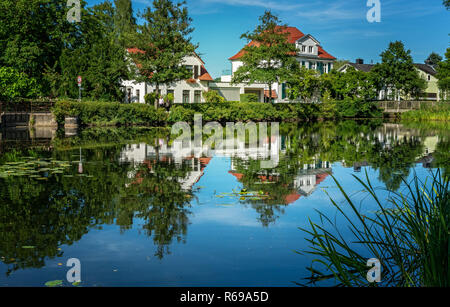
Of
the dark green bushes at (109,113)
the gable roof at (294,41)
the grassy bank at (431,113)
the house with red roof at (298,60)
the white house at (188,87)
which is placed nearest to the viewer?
the dark green bushes at (109,113)

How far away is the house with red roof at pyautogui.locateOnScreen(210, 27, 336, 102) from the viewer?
187 feet

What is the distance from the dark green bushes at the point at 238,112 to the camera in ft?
→ 123

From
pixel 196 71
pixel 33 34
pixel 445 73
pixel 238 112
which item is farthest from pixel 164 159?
pixel 445 73

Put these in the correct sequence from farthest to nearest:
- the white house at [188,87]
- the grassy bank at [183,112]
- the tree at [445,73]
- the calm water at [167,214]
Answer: the tree at [445,73] → the white house at [188,87] → the grassy bank at [183,112] → the calm water at [167,214]

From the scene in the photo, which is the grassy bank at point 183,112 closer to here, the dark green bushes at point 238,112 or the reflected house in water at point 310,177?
the dark green bushes at point 238,112

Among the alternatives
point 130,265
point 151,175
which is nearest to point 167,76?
point 151,175

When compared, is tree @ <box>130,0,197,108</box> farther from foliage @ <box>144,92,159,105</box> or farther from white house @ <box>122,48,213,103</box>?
white house @ <box>122,48,213,103</box>

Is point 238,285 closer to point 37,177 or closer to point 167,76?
point 37,177

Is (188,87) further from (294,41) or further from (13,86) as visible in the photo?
(13,86)

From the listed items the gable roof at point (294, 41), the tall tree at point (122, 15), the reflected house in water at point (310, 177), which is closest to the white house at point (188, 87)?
the gable roof at point (294, 41)

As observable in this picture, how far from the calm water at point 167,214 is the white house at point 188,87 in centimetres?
3589

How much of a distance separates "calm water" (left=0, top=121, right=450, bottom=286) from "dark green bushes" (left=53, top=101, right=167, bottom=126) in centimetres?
1763

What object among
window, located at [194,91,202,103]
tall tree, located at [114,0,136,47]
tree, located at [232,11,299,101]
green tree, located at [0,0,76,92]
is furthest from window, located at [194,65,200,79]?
tall tree, located at [114,0,136,47]

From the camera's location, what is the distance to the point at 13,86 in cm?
3241
